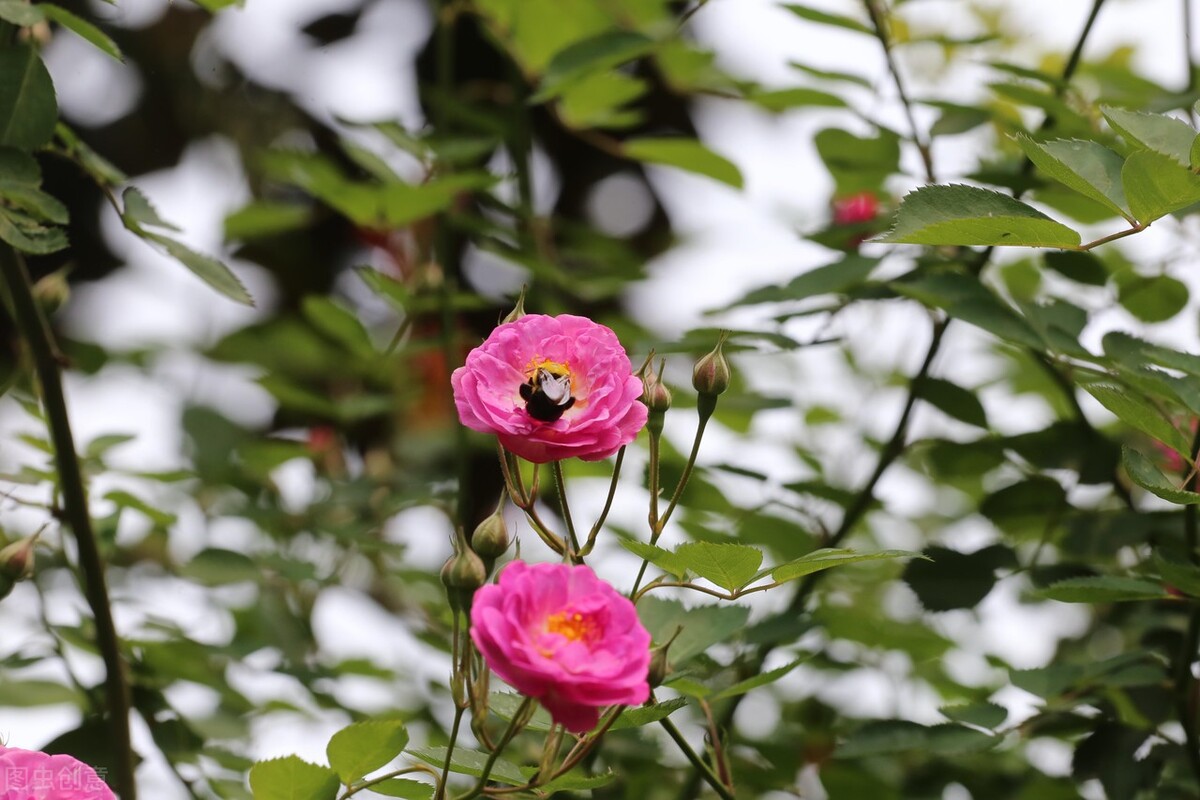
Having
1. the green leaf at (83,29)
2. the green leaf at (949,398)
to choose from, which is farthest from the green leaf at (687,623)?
the green leaf at (83,29)

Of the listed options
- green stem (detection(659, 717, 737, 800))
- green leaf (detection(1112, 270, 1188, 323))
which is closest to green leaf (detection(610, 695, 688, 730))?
green stem (detection(659, 717, 737, 800))

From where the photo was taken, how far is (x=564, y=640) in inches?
16.8

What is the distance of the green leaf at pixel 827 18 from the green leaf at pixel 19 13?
0.54m

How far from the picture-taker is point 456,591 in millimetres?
469

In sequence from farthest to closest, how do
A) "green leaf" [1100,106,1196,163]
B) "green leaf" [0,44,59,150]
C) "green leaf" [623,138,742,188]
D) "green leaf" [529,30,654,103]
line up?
1. "green leaf" [623,138,742,188]
2. "green leaf" [529,30,654,103]
3. "green leaf" [0,44,59,150]
4. "green leaf" [1100,106,1196,163]

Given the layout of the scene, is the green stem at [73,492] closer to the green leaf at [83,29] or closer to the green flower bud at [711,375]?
the green leaf at [83,29]

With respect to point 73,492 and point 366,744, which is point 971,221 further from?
point 73,492

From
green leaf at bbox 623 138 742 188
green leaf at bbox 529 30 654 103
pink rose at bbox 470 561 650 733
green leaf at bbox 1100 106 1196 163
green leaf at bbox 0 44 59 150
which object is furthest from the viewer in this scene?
green leaf at bbox 623 138 742 188

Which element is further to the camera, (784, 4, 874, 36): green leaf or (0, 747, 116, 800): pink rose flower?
(784, 4, 874, 36): green leaf

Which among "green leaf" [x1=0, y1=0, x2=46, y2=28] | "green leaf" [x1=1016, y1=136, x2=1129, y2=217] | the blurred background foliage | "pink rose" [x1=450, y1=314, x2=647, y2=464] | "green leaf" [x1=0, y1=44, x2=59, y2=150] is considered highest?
"green leaf" [x1=0, y1=0, x2=46, y2=28]

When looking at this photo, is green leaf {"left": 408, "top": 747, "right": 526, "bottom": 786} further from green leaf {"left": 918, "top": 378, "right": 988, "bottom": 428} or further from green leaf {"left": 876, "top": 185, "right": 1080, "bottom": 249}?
green leaf {"left": 918, "top": 378, "right": 988, "bottom": 428}

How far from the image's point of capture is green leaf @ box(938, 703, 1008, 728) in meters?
0.69

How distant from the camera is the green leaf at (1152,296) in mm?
861

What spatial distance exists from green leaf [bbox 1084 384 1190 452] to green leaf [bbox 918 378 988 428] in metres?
0.28
